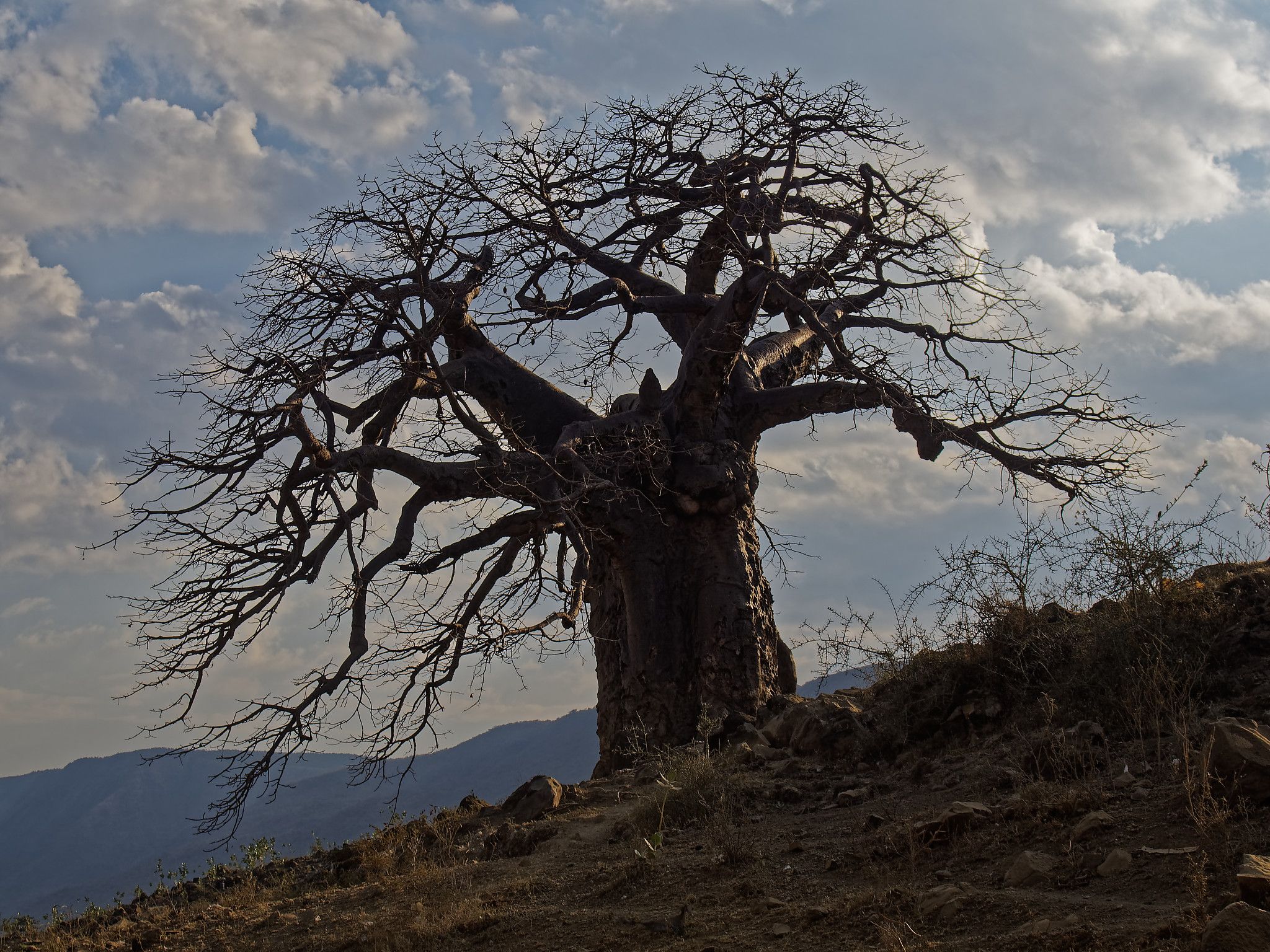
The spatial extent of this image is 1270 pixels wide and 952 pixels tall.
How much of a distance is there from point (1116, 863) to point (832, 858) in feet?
3.83

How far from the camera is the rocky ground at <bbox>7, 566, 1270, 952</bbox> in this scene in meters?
3.37

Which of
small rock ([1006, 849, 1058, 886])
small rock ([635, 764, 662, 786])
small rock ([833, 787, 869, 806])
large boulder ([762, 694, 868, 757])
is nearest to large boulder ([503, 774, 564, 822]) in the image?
small rock ([635, 764, 662, 786])

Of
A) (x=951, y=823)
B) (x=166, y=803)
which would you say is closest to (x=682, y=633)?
(x=951, y=823)

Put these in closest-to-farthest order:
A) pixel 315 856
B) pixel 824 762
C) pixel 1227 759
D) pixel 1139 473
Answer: pixel 1227 759 < pixel 824 762 < pixel 315 856 < pixel 1139 473

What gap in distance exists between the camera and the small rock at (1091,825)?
12.5 ft

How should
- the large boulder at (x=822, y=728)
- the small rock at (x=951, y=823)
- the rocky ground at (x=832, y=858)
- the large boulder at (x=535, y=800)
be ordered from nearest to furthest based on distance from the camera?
the rocky ground at (x=832, y=858), the small rock at (x=951, y=823), the large boulder at (x=822, y=728), the large boulder at (x=535, y=800)

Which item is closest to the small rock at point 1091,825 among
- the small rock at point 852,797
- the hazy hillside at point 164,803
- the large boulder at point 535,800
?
the small rock at point 852,797

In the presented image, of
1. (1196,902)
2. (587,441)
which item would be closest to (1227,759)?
(1196,902)

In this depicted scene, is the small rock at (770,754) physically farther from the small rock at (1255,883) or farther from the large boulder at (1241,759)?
the small rock at (1255,883)

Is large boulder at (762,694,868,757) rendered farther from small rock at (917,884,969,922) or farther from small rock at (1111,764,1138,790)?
small rock at (917,884,969,922)

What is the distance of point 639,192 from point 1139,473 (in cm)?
457

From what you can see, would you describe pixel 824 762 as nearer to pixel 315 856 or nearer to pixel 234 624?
pixel 315 856

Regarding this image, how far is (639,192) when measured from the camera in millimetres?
8688

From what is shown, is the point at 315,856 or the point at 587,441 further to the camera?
the point at 587,441
